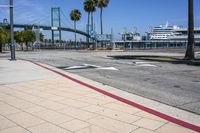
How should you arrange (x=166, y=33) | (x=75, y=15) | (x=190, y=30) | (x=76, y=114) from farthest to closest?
(x=166, y=33)
(x=75, y=15)
(x=190, y=30)
(x=76, y=114)

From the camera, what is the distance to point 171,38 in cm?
12700

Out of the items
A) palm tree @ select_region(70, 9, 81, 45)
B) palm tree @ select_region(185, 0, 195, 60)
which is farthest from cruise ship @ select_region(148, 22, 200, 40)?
palm tree @ select_region(185, 0, 195, 60)

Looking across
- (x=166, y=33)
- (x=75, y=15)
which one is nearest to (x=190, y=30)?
(x=75, y=15)

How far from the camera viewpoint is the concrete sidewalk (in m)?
5.40

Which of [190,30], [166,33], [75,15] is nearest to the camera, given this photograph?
[190,30]

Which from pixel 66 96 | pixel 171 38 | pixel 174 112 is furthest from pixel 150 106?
pixel 171 38

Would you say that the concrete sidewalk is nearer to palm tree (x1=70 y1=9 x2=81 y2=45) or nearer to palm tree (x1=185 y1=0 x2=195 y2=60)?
palm tree (x1=185 y1=0 x2=195 y2=60)

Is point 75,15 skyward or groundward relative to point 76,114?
skyward

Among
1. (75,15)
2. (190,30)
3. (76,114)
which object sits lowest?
(76,114)

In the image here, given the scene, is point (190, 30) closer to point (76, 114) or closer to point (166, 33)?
point (76, 114)

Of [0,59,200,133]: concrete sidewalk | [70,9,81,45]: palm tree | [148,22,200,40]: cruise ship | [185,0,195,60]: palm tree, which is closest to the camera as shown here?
[0,59,200,133]: concrete sidewalk

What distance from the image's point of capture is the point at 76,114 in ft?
20.9

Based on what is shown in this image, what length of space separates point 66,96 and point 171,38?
123274mm

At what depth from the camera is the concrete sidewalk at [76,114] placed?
17.7 feet
